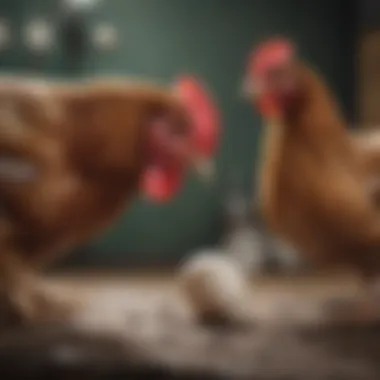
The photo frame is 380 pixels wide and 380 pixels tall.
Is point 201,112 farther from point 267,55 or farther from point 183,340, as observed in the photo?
point 183,340

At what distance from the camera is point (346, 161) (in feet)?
1.97

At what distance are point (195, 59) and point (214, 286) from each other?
0.17 m

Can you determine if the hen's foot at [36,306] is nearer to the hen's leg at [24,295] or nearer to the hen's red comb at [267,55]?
the hen's leg at [24,295]

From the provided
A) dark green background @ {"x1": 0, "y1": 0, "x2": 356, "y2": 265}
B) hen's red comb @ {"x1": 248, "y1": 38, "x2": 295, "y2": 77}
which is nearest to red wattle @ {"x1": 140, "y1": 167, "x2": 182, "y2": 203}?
dark green background @ {"x1": 0, "y1": 0, "x2": 356, "y2": 265}

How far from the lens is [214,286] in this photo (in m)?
0.57

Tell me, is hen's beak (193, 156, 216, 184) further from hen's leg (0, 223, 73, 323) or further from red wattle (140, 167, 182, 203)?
hen's leg (0, 223, 73, 323)

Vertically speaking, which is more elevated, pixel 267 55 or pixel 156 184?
pixel 267 55

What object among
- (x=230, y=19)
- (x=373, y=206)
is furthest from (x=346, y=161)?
(x=230, y=19)

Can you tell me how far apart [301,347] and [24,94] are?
0.88ft

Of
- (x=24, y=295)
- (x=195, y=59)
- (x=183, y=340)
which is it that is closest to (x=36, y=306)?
(x=24, y=295)

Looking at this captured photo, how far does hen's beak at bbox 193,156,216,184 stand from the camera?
0.59 meters

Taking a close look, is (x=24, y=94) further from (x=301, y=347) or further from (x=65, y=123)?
(x=301, y=347)

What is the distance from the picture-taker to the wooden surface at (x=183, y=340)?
0.46 metres

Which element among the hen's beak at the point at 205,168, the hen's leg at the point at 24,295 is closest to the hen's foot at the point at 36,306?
the hen's leg at the point at 24,295
